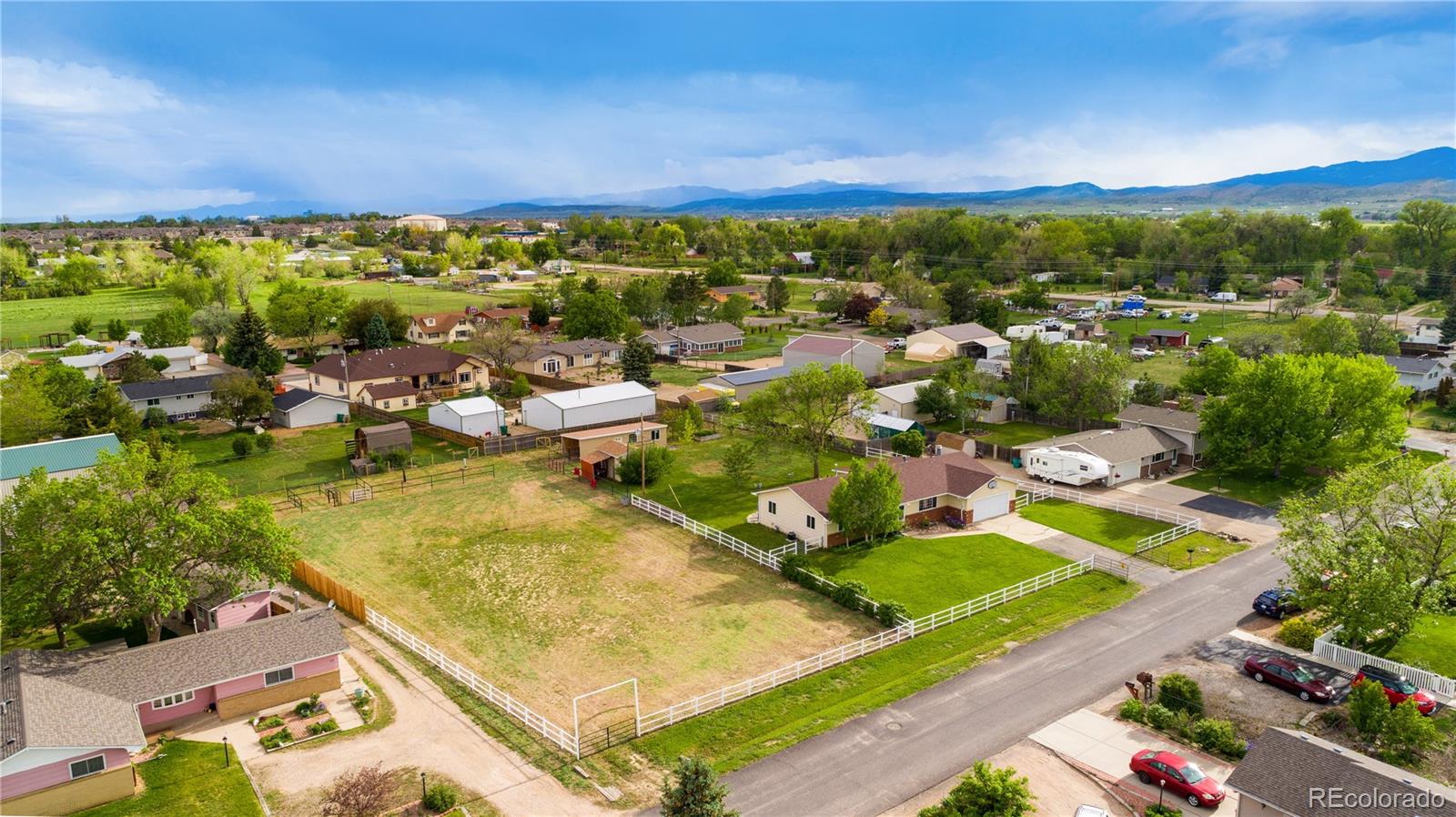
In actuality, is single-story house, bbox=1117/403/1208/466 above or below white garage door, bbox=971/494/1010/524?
above

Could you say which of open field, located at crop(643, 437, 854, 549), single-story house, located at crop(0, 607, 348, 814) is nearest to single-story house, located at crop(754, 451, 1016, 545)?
open field, located at crop(643, 437, 854, 549)

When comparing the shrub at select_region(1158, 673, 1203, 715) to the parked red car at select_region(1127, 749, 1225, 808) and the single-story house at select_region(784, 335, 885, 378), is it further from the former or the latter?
the single-story house at select_region(784, 335, 885, 378)

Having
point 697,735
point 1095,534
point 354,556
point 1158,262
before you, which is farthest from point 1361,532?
point 1158,262

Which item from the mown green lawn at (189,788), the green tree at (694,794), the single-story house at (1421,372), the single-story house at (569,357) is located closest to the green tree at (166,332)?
the single-story house at (569,357)

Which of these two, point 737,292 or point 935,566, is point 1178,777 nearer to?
point 935,566

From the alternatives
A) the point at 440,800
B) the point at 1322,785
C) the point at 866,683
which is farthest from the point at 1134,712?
the point at 440,800

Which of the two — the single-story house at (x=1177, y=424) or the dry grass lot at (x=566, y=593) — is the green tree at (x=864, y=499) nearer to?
the dry grass lot at (x=566, y=593)

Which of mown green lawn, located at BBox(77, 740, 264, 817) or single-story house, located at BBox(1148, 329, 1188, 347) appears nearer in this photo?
mown green lawn, located at BBox(77, 740, 264, 817)
